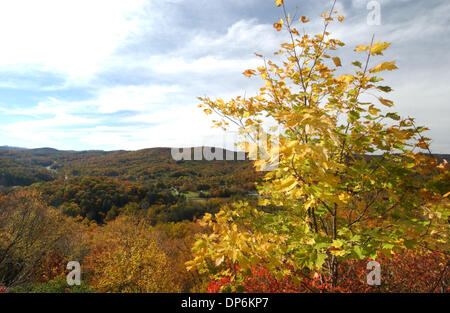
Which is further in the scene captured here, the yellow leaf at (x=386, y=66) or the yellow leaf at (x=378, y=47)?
the yellow leaf at (x=378, y=47)

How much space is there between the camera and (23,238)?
15.8 m

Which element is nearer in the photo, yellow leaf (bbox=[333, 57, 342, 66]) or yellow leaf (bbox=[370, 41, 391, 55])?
yellow leaf (bbox=[370, 41, 391, 55])

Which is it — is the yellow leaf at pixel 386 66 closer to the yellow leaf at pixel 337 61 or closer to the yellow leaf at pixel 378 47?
the yellow leaf at pixel 378 47

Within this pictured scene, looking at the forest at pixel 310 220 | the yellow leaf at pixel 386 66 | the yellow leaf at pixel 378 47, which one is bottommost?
the forest at pixel 310 220

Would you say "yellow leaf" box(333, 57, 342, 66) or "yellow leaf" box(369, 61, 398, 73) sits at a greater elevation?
"yellow leaf" box(333, 57, 342, 66)

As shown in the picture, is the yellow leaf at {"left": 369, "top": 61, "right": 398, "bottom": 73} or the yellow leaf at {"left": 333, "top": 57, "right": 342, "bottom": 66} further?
the yellow leaf at {"left": 333, "top": 57, "right": 342, "bottom": 66}

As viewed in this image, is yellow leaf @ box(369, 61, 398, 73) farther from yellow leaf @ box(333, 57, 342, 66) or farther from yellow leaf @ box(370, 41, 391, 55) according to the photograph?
yellow leaf @ box(333, 57, 342, 66)

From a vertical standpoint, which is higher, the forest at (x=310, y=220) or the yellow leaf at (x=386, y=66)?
the yellow leaf at (x=386, y=66)

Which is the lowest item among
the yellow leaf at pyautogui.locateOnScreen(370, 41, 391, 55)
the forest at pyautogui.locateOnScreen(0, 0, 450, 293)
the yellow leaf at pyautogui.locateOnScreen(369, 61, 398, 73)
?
the forest at pyautogui.locateOnScreen(0, 0, 450, 293)

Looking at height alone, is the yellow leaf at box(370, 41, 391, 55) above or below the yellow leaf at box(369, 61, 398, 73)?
above

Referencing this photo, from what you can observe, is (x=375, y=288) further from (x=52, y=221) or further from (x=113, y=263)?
(x=52, y=221)

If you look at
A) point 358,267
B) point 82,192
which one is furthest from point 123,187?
point 358,267
